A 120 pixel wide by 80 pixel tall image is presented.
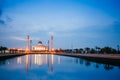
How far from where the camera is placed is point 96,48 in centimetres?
6266

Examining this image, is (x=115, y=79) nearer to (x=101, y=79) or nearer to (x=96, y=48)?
(x=101, y=79)

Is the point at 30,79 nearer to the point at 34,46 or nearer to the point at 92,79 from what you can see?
the point at 92,79

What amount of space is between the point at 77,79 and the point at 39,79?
111 inches

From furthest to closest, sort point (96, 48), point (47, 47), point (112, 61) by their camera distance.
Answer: point (47, 47) < point (96, 48) < point (112, 61)

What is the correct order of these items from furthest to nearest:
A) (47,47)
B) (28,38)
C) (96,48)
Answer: (47,47) < (28,38) < (96,48)

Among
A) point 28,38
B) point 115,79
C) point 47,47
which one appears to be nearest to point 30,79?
point 115,79

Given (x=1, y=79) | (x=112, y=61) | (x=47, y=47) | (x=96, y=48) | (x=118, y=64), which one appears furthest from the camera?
(x=47, y=47)

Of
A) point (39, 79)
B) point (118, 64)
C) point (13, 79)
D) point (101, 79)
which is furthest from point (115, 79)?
point (118, 64)

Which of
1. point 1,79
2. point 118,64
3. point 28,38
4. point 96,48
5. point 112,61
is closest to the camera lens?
point 1,79

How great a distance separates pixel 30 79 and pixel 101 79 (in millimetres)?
5170

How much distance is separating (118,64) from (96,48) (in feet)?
127

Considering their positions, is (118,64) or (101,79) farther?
(118,64)

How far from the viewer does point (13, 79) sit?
13.9 meters

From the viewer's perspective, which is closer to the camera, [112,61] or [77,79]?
[77,79]
